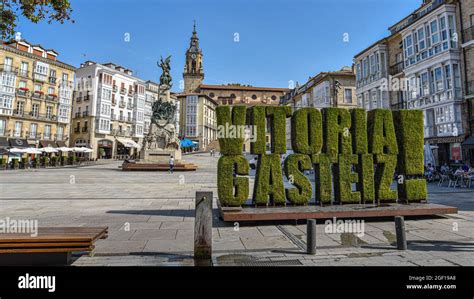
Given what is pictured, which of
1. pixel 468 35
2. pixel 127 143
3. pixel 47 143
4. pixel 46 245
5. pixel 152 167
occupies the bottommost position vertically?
pixel 46 245

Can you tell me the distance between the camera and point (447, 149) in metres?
23.5

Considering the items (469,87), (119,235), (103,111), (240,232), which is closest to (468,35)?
(469,87)

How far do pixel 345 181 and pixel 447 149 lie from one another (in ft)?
70.5

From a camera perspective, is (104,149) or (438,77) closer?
(438,77)

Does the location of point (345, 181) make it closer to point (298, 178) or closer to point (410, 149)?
point (298, 178)

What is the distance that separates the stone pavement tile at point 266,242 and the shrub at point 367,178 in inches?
159

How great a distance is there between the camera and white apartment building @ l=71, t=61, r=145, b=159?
168ft

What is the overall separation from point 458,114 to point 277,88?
267 ft

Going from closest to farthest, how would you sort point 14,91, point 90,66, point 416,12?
point 416,12
point 14,91
point 90,66

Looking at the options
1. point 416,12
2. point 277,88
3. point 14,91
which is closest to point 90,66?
point 14,91

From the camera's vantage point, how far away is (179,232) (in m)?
6.79

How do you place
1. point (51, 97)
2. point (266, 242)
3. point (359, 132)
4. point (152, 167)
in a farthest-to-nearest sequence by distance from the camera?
1. point (51, 97)
2. point (152, 167)
3. point (359, 132)
4. point (266, 242)
